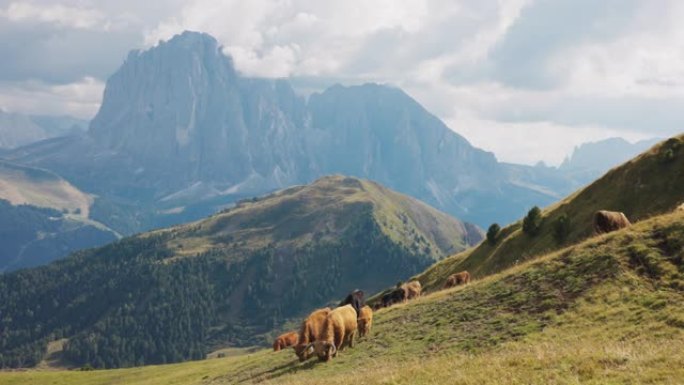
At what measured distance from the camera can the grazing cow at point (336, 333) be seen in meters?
32.8

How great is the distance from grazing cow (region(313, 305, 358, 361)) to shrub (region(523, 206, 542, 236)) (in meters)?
37.7

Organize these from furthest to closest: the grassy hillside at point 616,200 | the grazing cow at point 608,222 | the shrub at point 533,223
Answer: the shrub at point 533,223, the grassy hillside at point 616,200, the grazing cow at point 608,222

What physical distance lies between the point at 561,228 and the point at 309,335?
1436 inches

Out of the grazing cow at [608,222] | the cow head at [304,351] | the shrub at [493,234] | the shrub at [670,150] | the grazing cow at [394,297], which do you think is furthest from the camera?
the shrub at [493,234]

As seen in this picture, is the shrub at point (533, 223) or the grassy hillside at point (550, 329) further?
the shrub at point (533, 223)

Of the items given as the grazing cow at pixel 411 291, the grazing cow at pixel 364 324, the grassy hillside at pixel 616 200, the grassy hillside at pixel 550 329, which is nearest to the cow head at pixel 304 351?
the grassy hillside at pixel 550 329

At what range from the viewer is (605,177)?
65.9 m

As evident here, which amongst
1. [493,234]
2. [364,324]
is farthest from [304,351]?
[493,234]

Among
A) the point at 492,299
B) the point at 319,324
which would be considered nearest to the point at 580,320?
the point at 492,299

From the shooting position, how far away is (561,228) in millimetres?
59406

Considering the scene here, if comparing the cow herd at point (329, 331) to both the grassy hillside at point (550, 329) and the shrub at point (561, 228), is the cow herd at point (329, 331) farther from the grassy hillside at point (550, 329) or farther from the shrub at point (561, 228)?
the shrub at point (561, 228)

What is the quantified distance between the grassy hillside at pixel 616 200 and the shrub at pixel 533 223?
554 millimetres

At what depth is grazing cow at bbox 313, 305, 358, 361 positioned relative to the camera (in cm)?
3284

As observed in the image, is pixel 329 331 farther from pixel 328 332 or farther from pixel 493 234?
pixel 493 234
